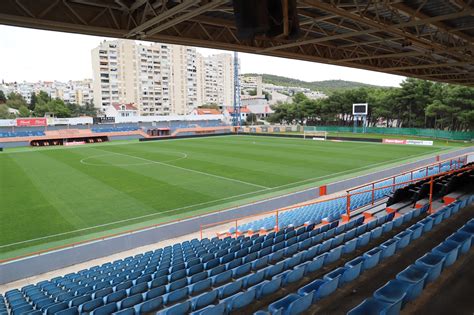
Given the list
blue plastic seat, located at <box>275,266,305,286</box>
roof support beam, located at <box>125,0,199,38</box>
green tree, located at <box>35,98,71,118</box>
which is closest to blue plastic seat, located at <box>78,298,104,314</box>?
blue plastic seat, located at <box>275,266,305,286</box>

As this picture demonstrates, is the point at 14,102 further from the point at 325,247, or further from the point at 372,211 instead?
the point at 325,247

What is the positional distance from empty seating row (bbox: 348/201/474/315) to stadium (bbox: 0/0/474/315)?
0.03 m

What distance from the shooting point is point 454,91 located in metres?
49.5

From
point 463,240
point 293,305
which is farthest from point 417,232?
point 293,305

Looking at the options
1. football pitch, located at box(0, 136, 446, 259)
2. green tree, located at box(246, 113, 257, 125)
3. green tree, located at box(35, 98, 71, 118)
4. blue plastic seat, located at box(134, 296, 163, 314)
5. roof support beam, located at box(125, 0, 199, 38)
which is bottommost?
football pitch, located at box(0, 136, 446, 259)

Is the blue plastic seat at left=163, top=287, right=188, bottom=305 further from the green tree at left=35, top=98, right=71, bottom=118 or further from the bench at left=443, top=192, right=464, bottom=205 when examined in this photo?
the green tree at left=35, top=98, right=71, bottom=118

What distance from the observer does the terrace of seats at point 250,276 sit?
5.09m

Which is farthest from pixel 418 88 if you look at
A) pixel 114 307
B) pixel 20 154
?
pixel 114 307

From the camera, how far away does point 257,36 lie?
675 centimetres

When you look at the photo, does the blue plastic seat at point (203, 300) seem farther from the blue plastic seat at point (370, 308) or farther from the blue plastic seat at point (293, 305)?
the blue plastic seat at point (370, 308)

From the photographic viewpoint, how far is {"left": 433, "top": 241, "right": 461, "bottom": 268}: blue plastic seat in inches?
203

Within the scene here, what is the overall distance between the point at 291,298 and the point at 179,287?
259 centimetres

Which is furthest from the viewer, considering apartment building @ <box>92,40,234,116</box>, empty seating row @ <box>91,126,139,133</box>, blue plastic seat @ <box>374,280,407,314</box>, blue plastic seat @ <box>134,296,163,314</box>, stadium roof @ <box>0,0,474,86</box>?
apartment building @ <box>92,40,234,116</box>

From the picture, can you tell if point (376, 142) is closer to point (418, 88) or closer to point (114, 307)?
point (418, 88)
